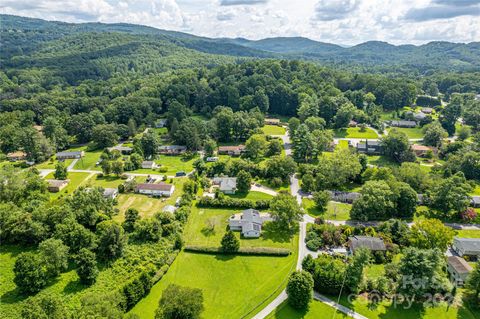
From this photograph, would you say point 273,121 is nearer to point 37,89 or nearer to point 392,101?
point 392,101

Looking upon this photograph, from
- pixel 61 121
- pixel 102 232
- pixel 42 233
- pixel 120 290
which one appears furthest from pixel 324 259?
pixel 61 121

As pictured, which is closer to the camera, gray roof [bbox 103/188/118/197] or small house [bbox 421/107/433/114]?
gray roof [bbox 103/188/118/197]

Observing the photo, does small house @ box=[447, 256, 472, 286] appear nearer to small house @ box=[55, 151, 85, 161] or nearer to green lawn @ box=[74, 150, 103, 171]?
green lawn @ box=[74, 150, 103, 171]

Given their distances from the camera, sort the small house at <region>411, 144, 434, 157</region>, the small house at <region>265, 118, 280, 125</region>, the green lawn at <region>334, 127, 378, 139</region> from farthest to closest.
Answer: the small house at <region>265, 118, 280, 125</region> < the green lawn at <region>334, 127, 378, 139</region> < the small house at <region>411, 144, 434, 157</region>

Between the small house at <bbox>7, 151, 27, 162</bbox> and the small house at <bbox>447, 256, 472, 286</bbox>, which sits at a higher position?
the small house at <bbox>447, 256, 472, 286</bbox>

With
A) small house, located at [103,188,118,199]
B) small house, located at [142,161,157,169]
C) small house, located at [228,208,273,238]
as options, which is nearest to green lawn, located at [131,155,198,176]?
small house, located at [142,161,157,169]

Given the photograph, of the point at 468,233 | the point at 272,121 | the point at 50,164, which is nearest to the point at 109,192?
the point at 50,164

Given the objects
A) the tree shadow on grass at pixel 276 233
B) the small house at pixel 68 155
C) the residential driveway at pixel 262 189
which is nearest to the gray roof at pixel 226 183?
the residential driveway at pixel 262 189
